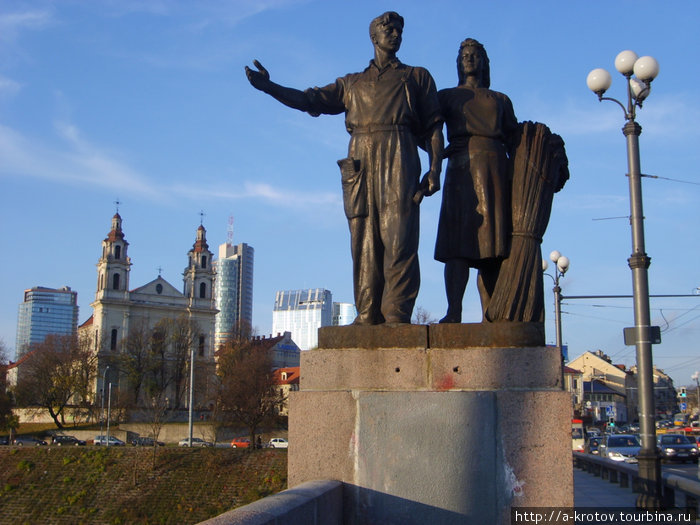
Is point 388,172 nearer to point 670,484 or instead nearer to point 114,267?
point 670,484

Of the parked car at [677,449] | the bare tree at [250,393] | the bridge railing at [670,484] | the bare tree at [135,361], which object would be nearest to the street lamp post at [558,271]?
the bridge railing at [670,484]

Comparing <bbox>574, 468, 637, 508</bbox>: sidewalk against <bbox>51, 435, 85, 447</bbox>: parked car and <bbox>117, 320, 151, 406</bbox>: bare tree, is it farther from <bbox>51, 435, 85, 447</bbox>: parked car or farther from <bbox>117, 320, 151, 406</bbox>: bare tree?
<bbox>117, 320, 151, 406</bbox>: bare tree

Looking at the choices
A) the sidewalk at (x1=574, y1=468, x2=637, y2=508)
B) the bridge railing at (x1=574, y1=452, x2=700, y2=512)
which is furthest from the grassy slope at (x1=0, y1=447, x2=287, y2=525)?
the sidewalk at (x1=574, y1=468, x2=637, y2=508)

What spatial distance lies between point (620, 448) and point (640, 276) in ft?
51.7

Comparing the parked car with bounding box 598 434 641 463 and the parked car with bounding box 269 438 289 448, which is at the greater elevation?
the parked car with bounding box 598 434 641 463

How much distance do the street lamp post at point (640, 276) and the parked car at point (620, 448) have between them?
13.5 metres

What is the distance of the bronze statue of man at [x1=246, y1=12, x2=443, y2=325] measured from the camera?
19.6ft

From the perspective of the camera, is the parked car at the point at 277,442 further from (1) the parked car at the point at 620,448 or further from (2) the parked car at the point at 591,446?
(1) the parked car at the point at 620,448

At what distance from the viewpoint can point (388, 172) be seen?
6035 millimetres

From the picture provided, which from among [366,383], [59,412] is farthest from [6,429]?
[366,383]

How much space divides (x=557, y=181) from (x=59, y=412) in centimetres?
7672

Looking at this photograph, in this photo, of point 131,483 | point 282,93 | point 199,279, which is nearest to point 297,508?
point 282,93

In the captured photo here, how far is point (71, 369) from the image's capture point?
3046 inches

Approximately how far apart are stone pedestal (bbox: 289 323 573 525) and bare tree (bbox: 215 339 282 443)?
Result: 49.2m
